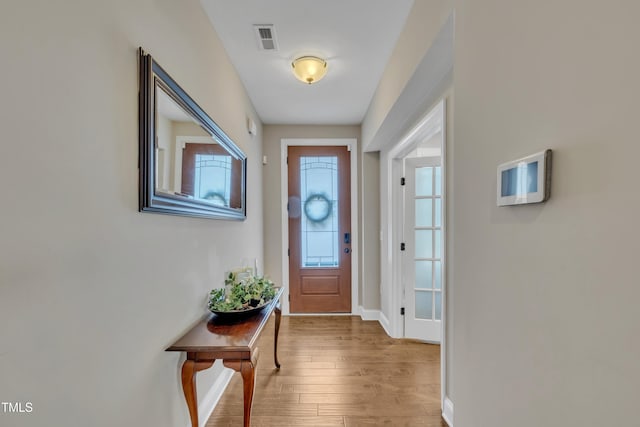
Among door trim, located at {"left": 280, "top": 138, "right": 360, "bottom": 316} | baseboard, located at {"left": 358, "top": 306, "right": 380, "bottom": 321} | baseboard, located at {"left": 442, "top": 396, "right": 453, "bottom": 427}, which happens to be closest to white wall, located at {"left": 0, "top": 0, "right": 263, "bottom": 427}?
baseboard, located at {"left": 442, "top": 396, "right": 453, "bottom": 427}

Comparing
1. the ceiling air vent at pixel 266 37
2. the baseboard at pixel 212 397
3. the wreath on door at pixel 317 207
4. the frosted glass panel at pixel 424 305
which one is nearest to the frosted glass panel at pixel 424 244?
the frosted glass panel at pixel 424 305

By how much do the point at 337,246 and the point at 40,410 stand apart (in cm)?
353

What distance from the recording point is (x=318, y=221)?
13.6ft

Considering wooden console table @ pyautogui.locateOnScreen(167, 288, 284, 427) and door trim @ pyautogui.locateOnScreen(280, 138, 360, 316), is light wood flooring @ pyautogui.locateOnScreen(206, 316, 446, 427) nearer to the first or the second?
wooden console table @ pyautogui.locateOnScreen(167, 288, 284, 427)

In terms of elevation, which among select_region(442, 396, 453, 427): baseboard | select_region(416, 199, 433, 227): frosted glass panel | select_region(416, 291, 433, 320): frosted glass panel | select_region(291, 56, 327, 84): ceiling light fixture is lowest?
select_region(442, 396, 453, 427): baseboard

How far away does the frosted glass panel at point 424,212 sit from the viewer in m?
3.21

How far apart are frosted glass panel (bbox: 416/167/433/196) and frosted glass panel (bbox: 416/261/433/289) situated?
0.74 m

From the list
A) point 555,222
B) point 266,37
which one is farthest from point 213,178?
point 555,222

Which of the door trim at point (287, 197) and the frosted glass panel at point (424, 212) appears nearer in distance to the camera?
the frosted glass panel at point (424, 212)

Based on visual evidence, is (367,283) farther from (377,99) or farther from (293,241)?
(377,99)

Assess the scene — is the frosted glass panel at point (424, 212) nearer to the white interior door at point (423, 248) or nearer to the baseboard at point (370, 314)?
the white interior door at point (423, 248)

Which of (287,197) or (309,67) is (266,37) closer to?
(309,67)

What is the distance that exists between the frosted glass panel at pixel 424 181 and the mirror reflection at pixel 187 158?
2.00 m

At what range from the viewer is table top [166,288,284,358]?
1443mm
